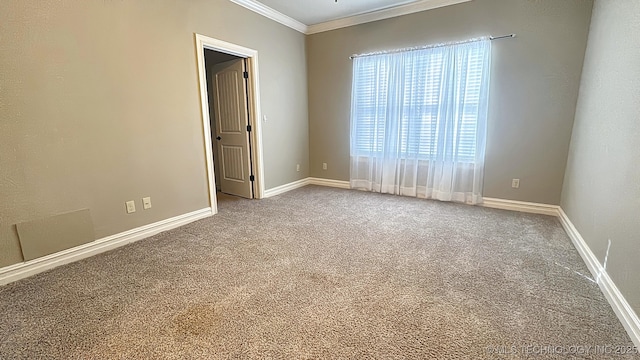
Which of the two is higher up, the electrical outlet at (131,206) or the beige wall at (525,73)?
the beige wall at (525,73)

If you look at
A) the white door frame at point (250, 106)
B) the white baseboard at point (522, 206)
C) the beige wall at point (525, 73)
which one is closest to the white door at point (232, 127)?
the white door frame at point (250, 106)

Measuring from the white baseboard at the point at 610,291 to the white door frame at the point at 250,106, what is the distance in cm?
363

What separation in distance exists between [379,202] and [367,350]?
2.67 m

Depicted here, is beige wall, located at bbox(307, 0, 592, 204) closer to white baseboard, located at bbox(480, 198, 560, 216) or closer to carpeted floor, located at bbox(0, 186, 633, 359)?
white baseboard, located at bbox(480, 198, 560, 216)

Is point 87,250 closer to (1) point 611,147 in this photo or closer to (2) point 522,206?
(1) point 611,147

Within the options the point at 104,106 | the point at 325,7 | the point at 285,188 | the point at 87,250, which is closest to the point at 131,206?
the point at 87,250

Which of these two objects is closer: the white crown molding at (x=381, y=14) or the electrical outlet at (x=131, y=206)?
the electrical outlet at (x=131, y=206)

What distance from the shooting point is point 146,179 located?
279cm

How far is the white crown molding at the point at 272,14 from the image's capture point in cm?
357

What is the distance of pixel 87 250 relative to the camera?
2404 millimetres

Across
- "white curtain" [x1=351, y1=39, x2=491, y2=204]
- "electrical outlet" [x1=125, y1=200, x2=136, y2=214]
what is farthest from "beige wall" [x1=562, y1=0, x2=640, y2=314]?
"electrical outlet" [x1=125, y1=200, x2=136, y2=214]

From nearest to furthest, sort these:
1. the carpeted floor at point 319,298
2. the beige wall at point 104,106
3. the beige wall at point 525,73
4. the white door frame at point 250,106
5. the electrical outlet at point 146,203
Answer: the carpeted floor at point 319,298, the beige wall at point 104,106, the electrical outlet at point 146,203, the beige wall at point 525,73, the white door frame at point 250,106

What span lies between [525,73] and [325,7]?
2.69 meters

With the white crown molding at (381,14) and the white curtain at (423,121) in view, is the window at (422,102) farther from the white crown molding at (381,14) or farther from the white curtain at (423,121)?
the white crown molding at (381,14)
